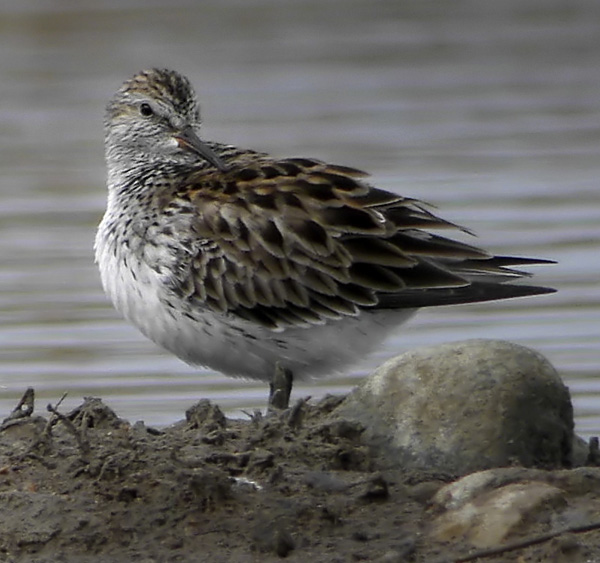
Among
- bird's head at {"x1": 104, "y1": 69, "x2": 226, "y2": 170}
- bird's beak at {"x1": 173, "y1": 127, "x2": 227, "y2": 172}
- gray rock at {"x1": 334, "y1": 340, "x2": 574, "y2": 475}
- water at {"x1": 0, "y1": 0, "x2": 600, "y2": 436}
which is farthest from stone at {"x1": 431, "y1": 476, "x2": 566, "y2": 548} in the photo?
bird's head at {"x1": 104, "y1": 69, "x2": 226, "y2": 170}

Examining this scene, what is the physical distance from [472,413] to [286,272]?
1.46m

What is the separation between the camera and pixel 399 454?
7.23 meters

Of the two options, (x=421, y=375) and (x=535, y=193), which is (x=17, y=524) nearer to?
(x=421, y=375)

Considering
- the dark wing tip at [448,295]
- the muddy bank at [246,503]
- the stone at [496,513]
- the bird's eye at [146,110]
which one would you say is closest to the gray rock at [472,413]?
the muddy bank at [246,503]

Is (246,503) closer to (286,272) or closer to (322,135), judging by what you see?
(286,272)

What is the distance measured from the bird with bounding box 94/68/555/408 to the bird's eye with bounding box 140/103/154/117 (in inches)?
34.2

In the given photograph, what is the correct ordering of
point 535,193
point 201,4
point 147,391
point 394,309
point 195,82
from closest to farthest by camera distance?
point 394,309, point 147,391, point 535,193, point 195,82, point 201,4

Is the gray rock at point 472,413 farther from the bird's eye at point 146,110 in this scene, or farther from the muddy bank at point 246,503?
the bird's eye at point 146,110

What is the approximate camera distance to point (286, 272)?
827 centimetres

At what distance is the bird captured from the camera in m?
8.09

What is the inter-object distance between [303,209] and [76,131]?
10.3 m

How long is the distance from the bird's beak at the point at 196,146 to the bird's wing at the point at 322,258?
0.29 m

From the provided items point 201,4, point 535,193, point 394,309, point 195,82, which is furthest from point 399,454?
point 201,4

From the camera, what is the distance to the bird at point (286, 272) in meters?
8.09
